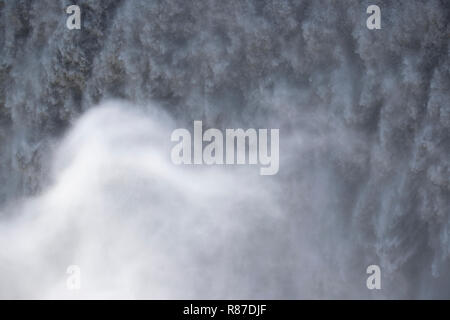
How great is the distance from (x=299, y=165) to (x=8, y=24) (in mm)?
3106

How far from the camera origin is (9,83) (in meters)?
6.75

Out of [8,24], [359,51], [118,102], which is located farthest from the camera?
[8,24]

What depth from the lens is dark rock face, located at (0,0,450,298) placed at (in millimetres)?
5230

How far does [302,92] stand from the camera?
5703 mm

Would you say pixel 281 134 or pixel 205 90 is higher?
pixel 205 90

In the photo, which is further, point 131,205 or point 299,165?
point 131,205

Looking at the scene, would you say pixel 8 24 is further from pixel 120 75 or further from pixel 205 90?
pixel 205 90

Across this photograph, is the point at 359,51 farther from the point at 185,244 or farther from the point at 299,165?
the point at 185,244

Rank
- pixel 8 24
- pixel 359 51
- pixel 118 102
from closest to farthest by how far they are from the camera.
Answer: pixel 359 51 < pixel 118 102 < pixel 8 24

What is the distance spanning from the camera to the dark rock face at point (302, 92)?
523 cm

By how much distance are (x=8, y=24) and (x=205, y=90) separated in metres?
2.11

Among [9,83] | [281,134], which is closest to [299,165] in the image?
[281,134]

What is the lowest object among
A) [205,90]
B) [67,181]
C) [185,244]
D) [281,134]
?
[185,244]

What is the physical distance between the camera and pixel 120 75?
20.5ft
